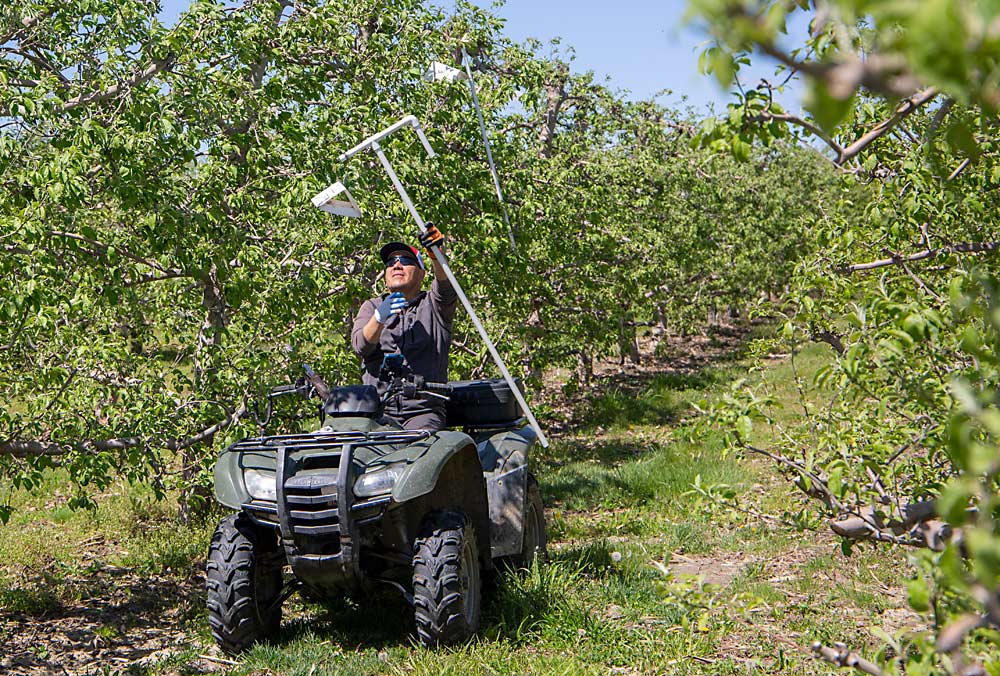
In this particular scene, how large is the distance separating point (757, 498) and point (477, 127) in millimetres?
4008

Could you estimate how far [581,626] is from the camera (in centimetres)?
548

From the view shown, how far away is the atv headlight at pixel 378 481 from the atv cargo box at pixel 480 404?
4.87ft

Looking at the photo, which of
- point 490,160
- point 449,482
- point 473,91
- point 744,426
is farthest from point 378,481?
point 473,91

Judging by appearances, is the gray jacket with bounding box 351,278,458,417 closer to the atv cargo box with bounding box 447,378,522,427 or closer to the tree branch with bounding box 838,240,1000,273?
the atv cargo box with bounding box 447,378,522,427

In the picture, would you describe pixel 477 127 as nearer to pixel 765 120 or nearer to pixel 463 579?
pixel 463 579

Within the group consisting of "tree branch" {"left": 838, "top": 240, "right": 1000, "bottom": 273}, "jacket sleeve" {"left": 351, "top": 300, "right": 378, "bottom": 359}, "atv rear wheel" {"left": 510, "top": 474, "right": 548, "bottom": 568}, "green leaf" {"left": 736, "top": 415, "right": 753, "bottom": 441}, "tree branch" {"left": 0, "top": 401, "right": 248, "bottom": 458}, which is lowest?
"atv rear wheel" {"left": 510, "top": 474, "right": 548, "bottom": 568}

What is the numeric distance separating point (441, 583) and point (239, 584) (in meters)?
1.03

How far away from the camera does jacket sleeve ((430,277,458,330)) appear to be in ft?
20.0

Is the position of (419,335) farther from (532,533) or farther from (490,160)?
(490,160)

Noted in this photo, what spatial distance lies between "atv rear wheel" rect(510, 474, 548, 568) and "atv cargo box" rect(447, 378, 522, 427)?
1.44ft

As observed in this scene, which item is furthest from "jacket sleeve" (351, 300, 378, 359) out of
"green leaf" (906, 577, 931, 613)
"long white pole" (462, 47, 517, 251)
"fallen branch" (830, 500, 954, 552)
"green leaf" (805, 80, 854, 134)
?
"green leaf" (805, 80, 854, 134)

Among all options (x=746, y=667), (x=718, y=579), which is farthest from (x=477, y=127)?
(x=746, y=667)

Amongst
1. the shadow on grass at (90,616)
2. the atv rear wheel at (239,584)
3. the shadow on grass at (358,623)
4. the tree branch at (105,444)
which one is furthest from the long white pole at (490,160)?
the atv rear wheel at (239,584)

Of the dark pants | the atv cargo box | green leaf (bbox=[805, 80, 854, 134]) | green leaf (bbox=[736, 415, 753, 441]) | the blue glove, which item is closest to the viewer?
green leaf (bbox=[805, 80, 854, 134])
